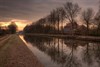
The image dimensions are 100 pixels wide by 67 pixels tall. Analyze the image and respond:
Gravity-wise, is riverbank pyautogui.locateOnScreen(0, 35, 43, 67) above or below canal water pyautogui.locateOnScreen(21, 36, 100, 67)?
above

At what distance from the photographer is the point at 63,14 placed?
3273 inches

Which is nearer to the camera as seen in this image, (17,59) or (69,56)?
(17,59)

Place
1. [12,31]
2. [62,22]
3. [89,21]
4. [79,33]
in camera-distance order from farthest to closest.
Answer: [12,31] → [62,22] → [89,21] → [79,33]

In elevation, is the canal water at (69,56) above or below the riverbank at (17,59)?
below

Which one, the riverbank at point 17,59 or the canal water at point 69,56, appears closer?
the riverbank at point 17,59

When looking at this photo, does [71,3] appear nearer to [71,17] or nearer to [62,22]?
[71,17]

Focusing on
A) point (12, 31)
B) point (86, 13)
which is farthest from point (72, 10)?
point (12, 31)

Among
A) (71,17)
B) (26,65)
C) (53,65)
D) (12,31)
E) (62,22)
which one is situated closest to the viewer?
(26,65)

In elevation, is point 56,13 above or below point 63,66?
above

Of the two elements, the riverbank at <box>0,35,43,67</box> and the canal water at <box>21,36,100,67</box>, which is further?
the canal water at <box>21,36,100,67</box>

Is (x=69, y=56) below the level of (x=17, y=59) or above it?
below

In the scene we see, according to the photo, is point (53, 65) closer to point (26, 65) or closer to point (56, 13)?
point (26, 65)

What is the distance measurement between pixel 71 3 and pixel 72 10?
3.61 metres

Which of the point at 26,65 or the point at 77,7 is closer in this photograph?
the point at 26,65
